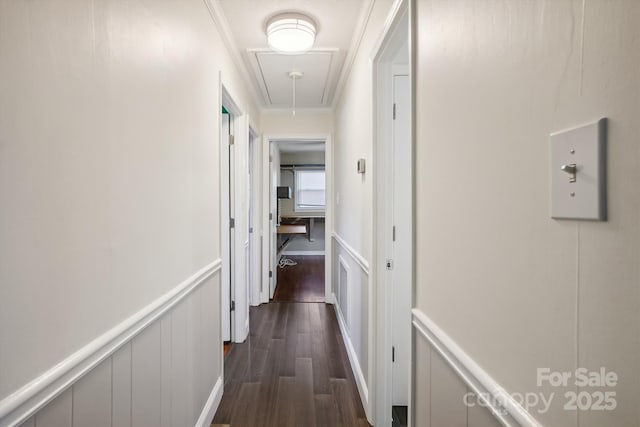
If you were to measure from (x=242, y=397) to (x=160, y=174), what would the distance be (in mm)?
1606

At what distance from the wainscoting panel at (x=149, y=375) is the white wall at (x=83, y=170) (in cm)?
5

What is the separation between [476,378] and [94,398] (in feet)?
3.15

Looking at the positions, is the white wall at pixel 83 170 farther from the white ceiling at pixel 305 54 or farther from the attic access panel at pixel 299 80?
the attic access panel at pixel 299 80

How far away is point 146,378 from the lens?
1176mm

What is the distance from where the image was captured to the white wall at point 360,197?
1.89 metres

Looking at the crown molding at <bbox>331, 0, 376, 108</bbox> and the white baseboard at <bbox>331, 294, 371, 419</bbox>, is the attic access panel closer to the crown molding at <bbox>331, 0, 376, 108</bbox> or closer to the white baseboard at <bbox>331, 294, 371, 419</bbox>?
the crown molding at <bbox>331, 0, 376, 108</bbox>

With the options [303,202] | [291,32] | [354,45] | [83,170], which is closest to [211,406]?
[83,170]

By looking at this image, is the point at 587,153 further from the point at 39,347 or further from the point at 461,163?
the point at 39,347

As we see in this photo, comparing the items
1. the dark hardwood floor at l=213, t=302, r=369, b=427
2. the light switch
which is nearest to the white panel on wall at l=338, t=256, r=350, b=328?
the dark hardwood floor at l=213, t=302, r=369, b=427

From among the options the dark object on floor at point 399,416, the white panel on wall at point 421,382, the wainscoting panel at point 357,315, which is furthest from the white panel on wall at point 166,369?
the dark object on floor at point 399,416

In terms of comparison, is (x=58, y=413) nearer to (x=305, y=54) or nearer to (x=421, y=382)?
(x=421, y=382)

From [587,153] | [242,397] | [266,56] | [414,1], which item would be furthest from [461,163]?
[266,56]

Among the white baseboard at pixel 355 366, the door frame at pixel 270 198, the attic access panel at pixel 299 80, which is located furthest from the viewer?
the door frame at pixel 270 198

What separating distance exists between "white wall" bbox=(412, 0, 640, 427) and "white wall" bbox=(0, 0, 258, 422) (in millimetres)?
932
